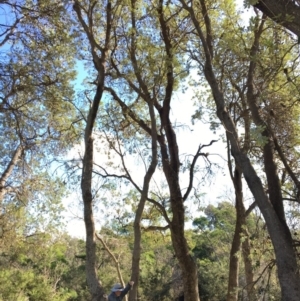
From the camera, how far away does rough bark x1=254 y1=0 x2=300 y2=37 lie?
3.63m

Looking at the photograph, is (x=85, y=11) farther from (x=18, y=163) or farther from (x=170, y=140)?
(x=18, y=163)

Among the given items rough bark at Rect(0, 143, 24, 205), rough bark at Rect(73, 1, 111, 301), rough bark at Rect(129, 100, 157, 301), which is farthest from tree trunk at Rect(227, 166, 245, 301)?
rough bark at Rect(0, 143, 24, 205)

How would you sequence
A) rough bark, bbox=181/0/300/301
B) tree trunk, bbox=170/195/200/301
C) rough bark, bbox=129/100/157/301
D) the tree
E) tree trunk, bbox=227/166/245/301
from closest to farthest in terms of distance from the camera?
the tree, rough bark, bbox=181/0/300/301, rough bark, bbox=129/100/157/301, tree trunk, bbox=170/195/200/301, tree trunk, bbox=227/166/245/301

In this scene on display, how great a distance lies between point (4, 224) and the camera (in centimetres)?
1259

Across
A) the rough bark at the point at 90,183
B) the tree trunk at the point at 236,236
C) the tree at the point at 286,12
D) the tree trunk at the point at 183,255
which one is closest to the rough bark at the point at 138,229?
the tree trunk at the point at 183,255

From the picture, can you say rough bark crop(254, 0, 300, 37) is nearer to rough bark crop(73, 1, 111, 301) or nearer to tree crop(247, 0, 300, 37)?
tree crop(247, 0, 300, 37)

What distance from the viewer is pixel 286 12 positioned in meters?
3.71

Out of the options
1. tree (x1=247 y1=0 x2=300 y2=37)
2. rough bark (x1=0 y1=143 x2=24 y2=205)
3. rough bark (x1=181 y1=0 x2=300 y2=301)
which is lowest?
rough bark (x1=181 y1=0 x2=300 y2=301)

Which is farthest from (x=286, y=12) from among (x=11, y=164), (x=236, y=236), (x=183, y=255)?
(x=11, y=164)

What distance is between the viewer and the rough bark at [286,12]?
3.63m

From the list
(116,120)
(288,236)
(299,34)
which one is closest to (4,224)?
(116,120)

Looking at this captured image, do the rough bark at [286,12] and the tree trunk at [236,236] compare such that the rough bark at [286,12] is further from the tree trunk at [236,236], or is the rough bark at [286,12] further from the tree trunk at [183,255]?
the tree trunk at [236,236]

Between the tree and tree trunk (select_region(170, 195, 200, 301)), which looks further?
tree trunk (select_region(170, 195, 200, 301))

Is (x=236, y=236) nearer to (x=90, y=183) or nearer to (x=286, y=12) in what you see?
(x=90, y=183)
